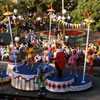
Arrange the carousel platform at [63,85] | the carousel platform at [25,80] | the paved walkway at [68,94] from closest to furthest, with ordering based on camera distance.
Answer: the paved walkway at [68,94], the carousel platform at [63,85], the carousel platform at [25,80]

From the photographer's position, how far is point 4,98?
8.08 m

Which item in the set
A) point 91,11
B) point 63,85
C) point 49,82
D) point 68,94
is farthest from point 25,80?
point 91,11

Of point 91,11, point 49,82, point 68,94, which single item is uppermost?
point 91,11

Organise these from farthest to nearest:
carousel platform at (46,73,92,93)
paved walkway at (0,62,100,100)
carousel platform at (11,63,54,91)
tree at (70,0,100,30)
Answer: tree at (70,0,100,30), carousel platform at (11,63,54,91), carousel platform at (46,73,92,93), paved walkway at (0,62,100,100)

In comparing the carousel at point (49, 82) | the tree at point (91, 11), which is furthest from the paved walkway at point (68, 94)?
the tree at point (91, 11)

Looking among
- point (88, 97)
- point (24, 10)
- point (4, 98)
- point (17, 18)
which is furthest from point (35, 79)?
point (24, 10)

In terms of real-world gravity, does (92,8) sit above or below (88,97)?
above

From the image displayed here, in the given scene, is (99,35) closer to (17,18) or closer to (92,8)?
(92,8)

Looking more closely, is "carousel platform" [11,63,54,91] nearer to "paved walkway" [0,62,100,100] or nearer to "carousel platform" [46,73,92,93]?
"paved walkway" [0,62,100,100]

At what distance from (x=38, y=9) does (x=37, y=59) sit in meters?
18.7

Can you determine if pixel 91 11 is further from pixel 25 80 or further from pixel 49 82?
pixel 25 80

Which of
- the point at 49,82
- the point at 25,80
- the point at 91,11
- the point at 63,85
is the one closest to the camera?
the point at 63,85

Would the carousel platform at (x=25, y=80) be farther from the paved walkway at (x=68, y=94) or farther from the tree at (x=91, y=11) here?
the tree at (x=91, y=11)

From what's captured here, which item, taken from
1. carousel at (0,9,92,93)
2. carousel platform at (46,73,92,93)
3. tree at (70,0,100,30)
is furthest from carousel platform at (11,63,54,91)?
tree at (70,0,100,30)
